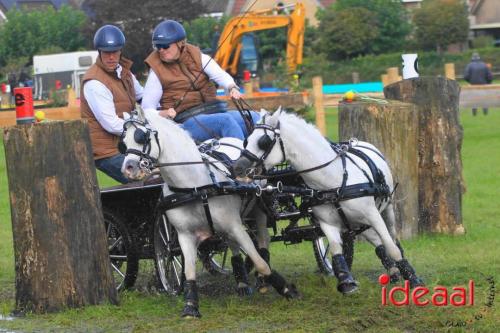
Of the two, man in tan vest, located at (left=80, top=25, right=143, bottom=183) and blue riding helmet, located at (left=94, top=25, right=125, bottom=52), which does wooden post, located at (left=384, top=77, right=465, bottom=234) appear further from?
blue riding helmet, located at (left=94, top=25, right=125, bottom=52)

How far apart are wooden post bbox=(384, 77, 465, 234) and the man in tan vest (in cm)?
337

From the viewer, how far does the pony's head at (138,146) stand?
807 cm

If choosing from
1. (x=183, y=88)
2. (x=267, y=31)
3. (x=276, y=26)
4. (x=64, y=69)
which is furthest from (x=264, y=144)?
(x=267, y=31)

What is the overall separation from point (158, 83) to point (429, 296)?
2814mm

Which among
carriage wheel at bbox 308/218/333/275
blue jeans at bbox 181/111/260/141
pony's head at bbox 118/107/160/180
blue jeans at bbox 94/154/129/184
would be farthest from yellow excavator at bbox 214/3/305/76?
pony's head at bbox 118/107/160/180

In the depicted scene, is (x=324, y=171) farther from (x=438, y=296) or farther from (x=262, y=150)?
(x=438, y=296)

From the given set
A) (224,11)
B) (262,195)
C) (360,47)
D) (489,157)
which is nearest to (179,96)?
(262,195)

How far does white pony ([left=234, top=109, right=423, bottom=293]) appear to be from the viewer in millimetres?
8344

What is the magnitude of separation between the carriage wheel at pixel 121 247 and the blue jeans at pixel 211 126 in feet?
3.05

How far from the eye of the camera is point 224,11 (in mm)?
84312

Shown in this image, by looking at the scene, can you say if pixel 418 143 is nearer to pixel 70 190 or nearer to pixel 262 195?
pixel 262 195

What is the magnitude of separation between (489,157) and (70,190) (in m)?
13.3

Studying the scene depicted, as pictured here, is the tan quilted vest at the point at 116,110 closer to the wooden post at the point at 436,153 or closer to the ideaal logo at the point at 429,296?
the ideaal logo at the point at 429,296

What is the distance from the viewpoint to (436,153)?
38.8 ft
